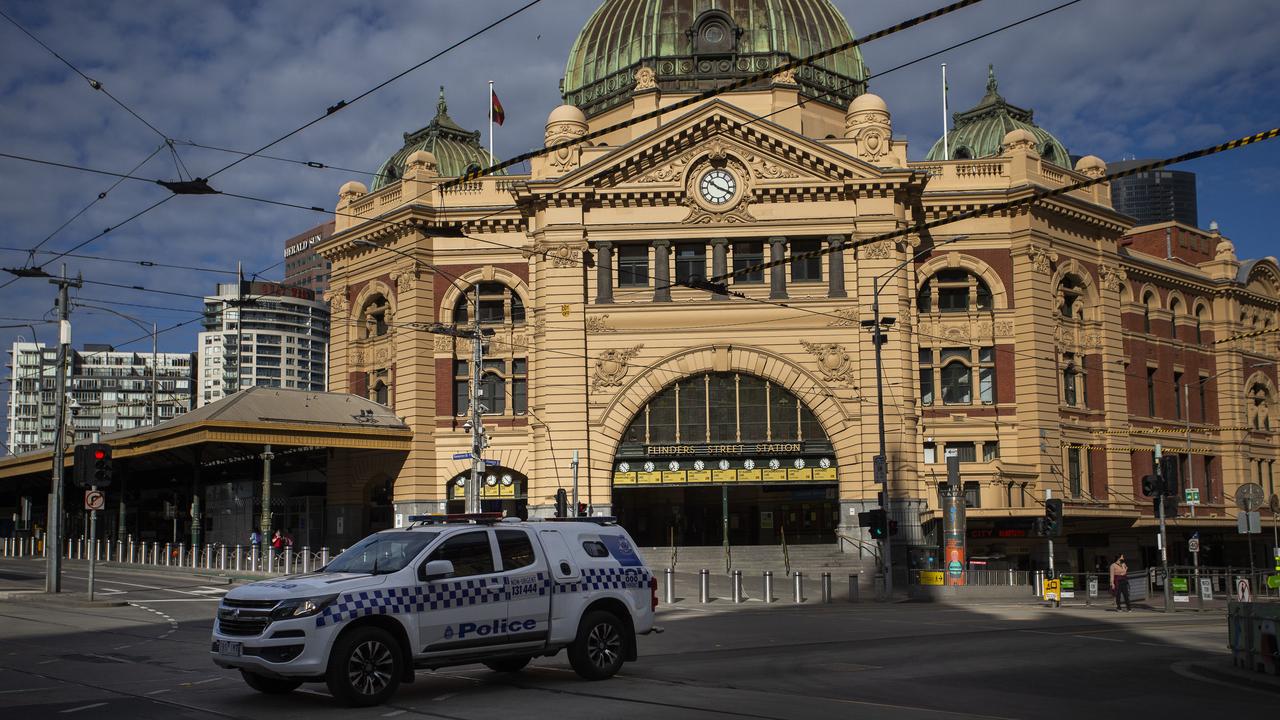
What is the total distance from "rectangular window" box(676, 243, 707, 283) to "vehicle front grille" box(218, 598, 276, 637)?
3898 centimetres

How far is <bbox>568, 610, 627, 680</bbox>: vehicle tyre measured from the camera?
17.8 metres

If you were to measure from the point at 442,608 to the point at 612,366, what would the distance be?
3657cm

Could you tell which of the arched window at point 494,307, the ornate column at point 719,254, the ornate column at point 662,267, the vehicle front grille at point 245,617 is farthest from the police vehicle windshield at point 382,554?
the arched window at point 494,307

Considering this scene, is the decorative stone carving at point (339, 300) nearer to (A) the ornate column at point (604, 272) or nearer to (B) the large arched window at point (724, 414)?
(A) the ornate column at point (604, 272)

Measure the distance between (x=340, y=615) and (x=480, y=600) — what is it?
7.00 ft

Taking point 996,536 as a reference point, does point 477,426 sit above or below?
above

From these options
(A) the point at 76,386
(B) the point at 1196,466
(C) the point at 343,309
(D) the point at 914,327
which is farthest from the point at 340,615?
(A) the point at 76,386

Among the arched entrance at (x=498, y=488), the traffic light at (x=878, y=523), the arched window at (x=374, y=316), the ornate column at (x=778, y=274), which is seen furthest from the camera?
the arched window at (x=374, y=316)

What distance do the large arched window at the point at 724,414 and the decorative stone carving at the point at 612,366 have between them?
5.64 feet

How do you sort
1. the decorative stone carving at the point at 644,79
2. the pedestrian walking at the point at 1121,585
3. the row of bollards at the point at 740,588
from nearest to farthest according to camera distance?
the row of bollards at the point at 740,588 < the pedestrian walking at the point at 1121,585 < the decorative stone carving at the point at 644,79

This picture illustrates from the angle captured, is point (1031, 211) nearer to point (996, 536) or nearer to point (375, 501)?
point (996, 536)

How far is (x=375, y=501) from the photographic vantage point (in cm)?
5888

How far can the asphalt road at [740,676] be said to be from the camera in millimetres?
15342

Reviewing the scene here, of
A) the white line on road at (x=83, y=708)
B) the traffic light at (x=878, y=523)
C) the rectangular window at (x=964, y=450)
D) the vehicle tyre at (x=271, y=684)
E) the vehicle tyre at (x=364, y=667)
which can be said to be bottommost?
the white line on road at (x=83, y=708)
